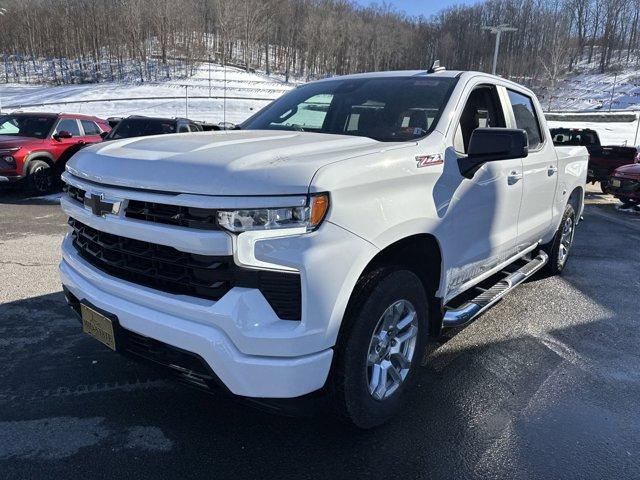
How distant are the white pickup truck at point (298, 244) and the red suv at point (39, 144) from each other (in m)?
8.26

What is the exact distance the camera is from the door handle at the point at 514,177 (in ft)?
12.2

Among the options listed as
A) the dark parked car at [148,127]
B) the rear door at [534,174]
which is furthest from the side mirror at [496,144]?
the dark parked car at [148,127]

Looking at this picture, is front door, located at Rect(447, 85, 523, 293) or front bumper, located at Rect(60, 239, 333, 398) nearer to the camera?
front bumper, located at Rect(60, 239, 333, 398)

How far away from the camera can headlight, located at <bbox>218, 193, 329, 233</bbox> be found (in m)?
2.07

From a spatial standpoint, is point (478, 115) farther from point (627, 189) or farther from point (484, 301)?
point (627, 189)

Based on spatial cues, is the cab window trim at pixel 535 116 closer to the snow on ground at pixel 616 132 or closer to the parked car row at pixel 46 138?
the parked car row at pixel 46 138

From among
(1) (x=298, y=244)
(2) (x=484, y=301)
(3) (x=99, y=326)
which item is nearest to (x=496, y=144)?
(2) (x=484, y=301)

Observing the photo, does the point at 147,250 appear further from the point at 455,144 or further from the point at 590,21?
the point at 590,21

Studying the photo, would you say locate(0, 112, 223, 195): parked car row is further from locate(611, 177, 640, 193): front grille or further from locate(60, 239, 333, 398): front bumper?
locate(611, 177, 640, 193): front grille

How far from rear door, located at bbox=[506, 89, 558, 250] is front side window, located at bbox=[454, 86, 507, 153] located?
0.92 feet

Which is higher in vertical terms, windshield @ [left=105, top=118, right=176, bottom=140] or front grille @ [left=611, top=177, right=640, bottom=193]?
windshield @ [left=105, top=118, right=176, bottom=140]

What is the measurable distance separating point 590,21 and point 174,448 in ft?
372

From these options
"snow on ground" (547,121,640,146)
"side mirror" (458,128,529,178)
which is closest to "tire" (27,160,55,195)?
"side mirror" (458,128,529,178)

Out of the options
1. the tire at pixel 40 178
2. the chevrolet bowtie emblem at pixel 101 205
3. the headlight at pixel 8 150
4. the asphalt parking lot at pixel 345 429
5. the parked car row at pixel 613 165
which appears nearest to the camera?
the chevrolet bowtie emblem at pixel 101 205
